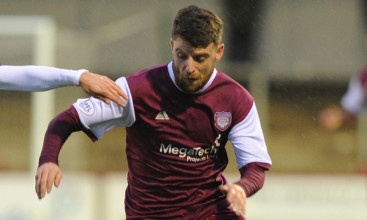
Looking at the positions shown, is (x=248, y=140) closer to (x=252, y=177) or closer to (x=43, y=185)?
(x=252, y=177)

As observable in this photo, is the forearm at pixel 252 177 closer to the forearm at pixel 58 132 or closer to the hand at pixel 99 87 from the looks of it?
the hand at pixel 99 87

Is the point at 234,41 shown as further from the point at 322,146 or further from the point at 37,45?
the point at 37,45

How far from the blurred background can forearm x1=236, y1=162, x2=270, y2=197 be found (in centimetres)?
523

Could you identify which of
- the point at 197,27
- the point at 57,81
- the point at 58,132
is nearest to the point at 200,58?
the point at 197,27

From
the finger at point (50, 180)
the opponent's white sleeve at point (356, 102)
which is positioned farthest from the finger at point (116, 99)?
the opponent's white sleeve at point (356, 102)

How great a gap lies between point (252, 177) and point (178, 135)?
0.52 meters

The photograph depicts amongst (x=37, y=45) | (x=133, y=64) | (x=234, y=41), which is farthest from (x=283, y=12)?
(x=37, y=45)

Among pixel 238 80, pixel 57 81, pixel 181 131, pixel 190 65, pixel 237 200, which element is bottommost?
pixel 237 200

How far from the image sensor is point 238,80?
14062 mm

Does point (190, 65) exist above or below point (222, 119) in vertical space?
above

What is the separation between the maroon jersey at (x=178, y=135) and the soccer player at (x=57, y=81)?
30 centimetres

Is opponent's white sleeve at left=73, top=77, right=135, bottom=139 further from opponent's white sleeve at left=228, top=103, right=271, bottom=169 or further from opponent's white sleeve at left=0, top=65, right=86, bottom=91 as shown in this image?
opponent's white sleeve at left=228, top=103, right=271, bottom=169

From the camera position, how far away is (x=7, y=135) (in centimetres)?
1605

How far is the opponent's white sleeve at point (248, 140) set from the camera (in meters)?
5.62
